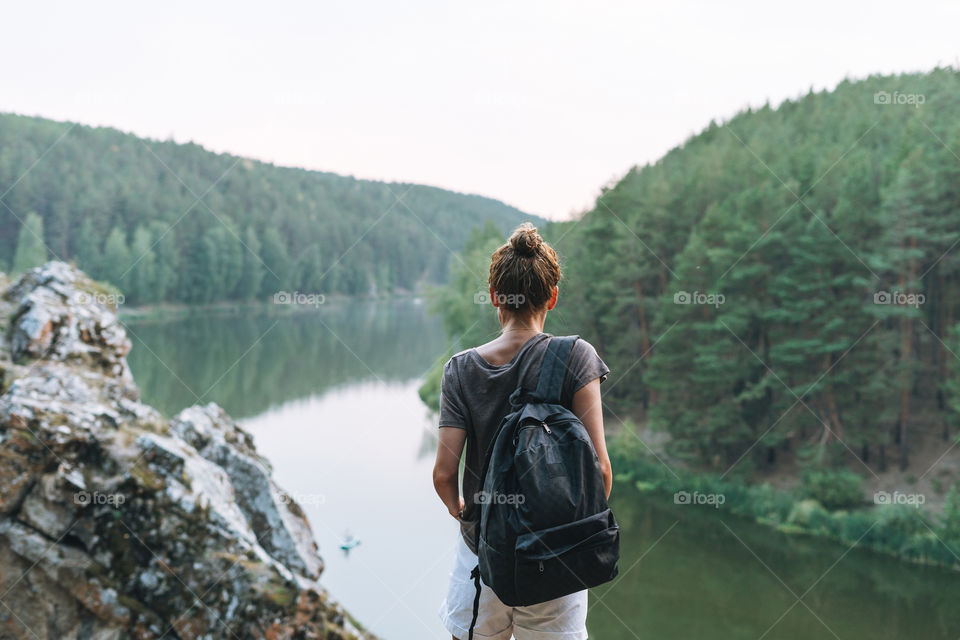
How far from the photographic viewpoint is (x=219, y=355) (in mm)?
29625

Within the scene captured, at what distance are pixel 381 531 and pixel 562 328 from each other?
1134 centimetres

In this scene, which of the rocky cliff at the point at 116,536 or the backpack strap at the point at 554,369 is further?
the rocky cliff at the point at 116,536

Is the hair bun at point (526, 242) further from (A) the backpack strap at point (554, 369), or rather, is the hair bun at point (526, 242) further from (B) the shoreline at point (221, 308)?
(B) the shoreline at point (221, 308)

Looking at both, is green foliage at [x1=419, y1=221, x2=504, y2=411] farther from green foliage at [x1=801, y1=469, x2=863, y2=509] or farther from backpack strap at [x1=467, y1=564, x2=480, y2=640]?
backpack strap at [x1=467, y1=564, x2=480, y2=640]

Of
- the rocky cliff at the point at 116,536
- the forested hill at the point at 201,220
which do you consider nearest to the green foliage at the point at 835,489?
the rocky cliff at the point at 116,536

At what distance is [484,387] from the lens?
5.20 feet

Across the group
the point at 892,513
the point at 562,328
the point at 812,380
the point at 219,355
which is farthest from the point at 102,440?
the point at 219,355

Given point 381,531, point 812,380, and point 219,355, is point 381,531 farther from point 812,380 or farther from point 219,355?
point 219,355

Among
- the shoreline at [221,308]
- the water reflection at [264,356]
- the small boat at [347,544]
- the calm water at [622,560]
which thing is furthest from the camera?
the shoreline at [221,308]

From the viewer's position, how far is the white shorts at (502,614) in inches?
60.1

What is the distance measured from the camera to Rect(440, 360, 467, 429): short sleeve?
5.26ft

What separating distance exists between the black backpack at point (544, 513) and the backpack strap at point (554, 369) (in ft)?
0.09

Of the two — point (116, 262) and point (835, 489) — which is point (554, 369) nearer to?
point (835, 489)

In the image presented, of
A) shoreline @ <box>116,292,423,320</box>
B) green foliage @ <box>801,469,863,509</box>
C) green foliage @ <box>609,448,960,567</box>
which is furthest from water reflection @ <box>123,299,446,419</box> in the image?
green foliage @ <box>801,469,863,509</box>
